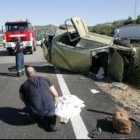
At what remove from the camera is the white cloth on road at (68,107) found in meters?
7.48

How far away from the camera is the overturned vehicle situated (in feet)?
42.4

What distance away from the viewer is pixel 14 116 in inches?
309

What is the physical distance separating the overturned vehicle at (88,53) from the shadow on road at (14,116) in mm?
5361

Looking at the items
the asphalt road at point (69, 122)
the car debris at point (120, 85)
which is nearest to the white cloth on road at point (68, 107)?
the asphalt road at point (69, 122)

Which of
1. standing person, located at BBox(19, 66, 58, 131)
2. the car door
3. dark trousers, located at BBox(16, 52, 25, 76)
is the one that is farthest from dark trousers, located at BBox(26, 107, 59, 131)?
dark trousers, located at BBox(16, 52, 25, 76)

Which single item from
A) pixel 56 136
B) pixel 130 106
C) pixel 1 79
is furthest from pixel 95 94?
pixel 1 79

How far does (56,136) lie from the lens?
6.49m

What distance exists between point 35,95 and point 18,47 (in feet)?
24.7

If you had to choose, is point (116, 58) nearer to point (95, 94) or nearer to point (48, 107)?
point (95, 94)

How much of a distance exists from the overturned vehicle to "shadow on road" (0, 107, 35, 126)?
5361mm

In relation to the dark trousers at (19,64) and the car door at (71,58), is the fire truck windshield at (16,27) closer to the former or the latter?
the dark trousers at (19,64)

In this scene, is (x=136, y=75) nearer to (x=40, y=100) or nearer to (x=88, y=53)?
(x=88, y=53)

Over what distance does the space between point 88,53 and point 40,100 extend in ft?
22.2

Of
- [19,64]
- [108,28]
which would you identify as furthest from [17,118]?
[108,28]
